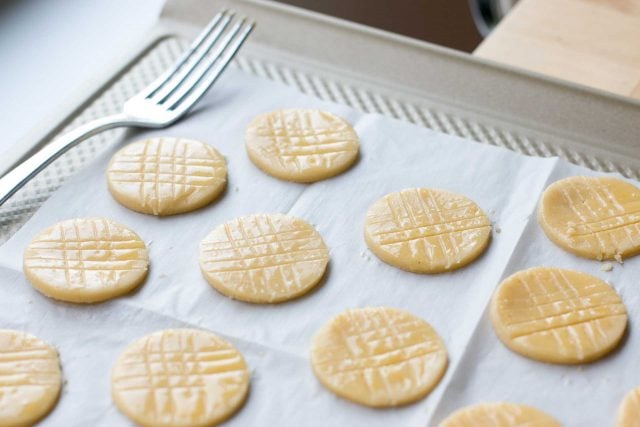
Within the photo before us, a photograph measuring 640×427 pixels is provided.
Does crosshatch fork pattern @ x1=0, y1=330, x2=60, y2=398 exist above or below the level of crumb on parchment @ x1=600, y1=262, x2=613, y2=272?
above

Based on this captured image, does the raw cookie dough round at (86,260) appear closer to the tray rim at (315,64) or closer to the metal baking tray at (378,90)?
the metal baking tray at (378,90)

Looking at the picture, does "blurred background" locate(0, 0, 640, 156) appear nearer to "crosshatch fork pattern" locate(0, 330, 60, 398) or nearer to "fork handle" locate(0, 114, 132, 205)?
"fork handle" locate(0, 114, 132, 205)

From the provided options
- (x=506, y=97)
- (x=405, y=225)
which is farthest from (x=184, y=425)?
(x=506, y=97)

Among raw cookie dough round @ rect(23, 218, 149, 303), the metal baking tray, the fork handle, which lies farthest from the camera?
the metal baking tray

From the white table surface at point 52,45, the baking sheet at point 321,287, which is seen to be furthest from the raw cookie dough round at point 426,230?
the white table surface at point 52,45

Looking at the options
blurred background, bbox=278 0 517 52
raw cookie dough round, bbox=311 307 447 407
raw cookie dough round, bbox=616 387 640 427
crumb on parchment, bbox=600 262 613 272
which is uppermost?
raw cookie dough round, bbox=311 307 447 407

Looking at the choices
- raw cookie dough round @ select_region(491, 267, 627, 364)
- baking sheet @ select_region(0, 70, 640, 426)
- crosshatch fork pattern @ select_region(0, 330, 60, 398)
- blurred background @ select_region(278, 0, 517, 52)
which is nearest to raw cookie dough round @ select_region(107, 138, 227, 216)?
baking sheet @ select_region(0, 70, 640, 426)

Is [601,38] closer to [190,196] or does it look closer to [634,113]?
[634,113]
